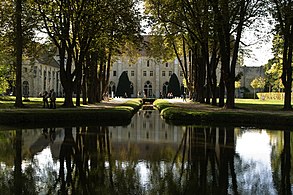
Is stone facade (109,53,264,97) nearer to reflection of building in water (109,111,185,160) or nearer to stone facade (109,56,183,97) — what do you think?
stone facade (109,56,183,97)

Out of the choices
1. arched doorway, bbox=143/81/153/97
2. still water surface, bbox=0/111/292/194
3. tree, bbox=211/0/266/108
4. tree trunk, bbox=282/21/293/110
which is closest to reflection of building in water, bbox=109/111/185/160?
still water surface, bbox=0/111/292/194

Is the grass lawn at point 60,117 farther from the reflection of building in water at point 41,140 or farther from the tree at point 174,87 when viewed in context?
the tree at point 174,87

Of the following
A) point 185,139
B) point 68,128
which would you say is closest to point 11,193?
point 185,139

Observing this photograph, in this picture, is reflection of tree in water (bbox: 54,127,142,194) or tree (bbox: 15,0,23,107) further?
tree (bbox: 15,0,23,107)

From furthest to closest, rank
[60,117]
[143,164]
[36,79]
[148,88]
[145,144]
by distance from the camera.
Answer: [148,88] → [36,79] → [60,117] → [145,144] → [143,164]

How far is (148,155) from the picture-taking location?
33.1 feet

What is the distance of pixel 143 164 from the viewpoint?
28.9 feet

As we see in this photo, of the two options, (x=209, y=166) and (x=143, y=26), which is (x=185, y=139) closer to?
(x=209, y=166)

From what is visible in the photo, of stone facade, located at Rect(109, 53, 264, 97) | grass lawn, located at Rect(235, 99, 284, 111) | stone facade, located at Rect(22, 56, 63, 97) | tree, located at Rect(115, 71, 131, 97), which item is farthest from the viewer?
stone facade, located at Rect(109, 53, 264, 97)

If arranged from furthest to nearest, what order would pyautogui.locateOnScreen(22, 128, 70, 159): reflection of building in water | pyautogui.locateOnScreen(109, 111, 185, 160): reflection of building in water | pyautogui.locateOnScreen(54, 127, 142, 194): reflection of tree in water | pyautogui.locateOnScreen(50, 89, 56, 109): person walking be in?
1. pyautogui.locateOnScreen(50, 89, 56, 109): person walking
2. pyautogui.locateOnScreen(22, 128, 70, 159): reflection of building in water
3. pyautogui.locateOnScreen(109, 111, 185, 160): reflection of building in water
4. pyautogui.locateOnScreen(54, 127, 142, 194): reflection of tree in water

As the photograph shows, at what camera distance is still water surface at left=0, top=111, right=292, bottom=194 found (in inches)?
269

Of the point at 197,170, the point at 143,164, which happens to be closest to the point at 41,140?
the point at 143,164

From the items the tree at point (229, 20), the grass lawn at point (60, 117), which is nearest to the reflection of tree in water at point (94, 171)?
the grass lawn at point (60, 117)

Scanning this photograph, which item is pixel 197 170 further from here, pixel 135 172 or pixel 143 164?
pixel 135 172
